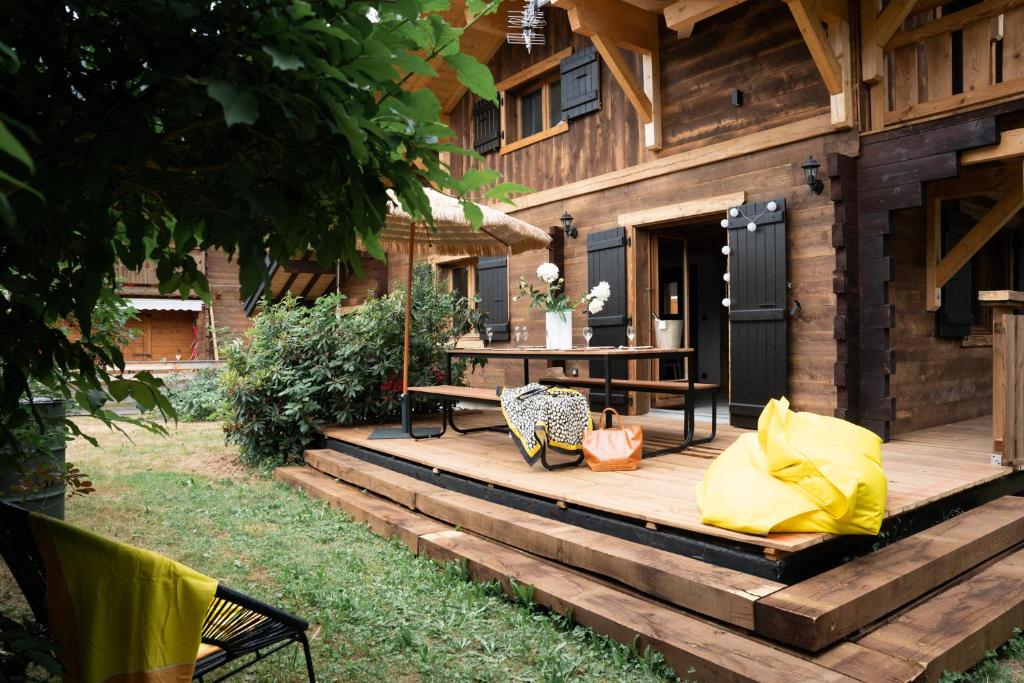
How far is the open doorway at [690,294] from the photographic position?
7.59 m

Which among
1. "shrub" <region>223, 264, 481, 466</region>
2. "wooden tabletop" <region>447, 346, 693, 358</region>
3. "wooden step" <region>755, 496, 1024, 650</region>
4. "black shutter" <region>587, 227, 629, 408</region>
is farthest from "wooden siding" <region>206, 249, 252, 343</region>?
"wooden step" <region>755, 496, 1024, 650</region>

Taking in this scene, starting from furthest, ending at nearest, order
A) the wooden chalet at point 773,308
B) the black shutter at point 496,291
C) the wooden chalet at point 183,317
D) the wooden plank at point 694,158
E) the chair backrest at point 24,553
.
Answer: the wooden chalet at point 183,317 < the black shutter at point 496,291 < the wooden plank at point 694,158 < the wooden chalet at point 773,308 < the chair backrest at point 24,553

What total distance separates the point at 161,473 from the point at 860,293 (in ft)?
20.1

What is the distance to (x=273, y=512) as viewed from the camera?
15.8 ft

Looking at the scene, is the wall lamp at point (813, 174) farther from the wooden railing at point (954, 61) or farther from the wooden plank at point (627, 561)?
the wooden plank at point (627, 561)

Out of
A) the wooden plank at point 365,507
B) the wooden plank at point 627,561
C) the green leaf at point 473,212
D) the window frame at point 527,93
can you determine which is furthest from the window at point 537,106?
the green leaf at point 473,212

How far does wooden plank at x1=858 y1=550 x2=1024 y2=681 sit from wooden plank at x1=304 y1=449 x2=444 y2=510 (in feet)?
8.93

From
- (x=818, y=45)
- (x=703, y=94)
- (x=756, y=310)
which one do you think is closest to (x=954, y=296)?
(x=756, y=310)

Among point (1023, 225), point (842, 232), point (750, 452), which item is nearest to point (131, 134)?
point (750, 452)

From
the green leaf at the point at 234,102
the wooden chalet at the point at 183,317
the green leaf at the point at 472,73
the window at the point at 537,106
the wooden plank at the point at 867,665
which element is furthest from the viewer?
the wooden chalet at the point at 183,317

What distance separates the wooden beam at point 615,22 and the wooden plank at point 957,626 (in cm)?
532

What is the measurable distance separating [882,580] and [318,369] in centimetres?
499

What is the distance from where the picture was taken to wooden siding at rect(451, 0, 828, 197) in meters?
6.00

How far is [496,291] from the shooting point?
9195 mm
